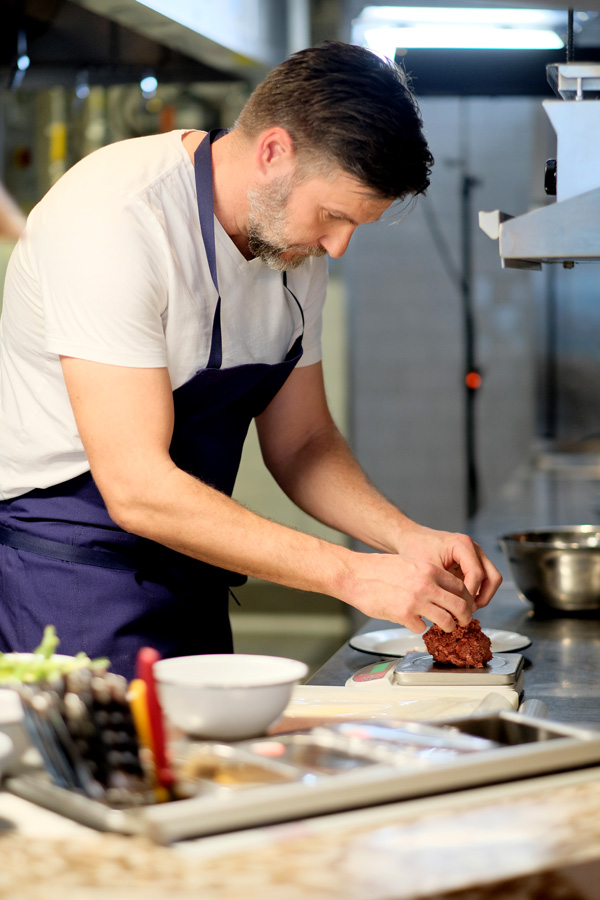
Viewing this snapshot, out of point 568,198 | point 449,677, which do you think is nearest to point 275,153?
point 568,198

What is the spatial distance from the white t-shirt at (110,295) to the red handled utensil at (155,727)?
71 centimetres

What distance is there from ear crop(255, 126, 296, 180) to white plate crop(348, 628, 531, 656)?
2.52 feet

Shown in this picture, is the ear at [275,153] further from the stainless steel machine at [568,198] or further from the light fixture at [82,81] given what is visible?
the light fixture at [82,81]

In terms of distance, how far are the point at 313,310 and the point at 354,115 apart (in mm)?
521

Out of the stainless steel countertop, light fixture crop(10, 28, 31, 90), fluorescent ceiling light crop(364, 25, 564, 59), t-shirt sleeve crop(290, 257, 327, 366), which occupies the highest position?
light fixture crop(10, 28, 31, 90)

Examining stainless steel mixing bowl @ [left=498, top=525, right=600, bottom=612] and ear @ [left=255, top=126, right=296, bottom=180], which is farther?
stainless steel mixing bowl @ [left=498, top=525, right=600, bottom=612]

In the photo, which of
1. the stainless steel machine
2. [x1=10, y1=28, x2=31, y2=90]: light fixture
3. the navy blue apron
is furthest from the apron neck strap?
[x1=10, y1=28, x2=31, y2=90]: light fixture

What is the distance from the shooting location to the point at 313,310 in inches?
78.4

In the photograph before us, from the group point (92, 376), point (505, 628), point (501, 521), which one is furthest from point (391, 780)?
point (501, 521)

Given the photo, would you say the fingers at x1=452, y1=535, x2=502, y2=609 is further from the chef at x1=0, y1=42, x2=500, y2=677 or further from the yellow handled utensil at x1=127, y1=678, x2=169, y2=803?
the yellow handled utensil at x1=127, y1=678, x2=169, y2=803

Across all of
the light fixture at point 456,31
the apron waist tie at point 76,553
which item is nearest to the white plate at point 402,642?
the apron waist tie at point 76,553

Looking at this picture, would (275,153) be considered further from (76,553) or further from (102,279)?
(76,553)

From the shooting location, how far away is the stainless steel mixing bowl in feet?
6.56

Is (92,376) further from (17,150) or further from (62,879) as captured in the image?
(17,150)
